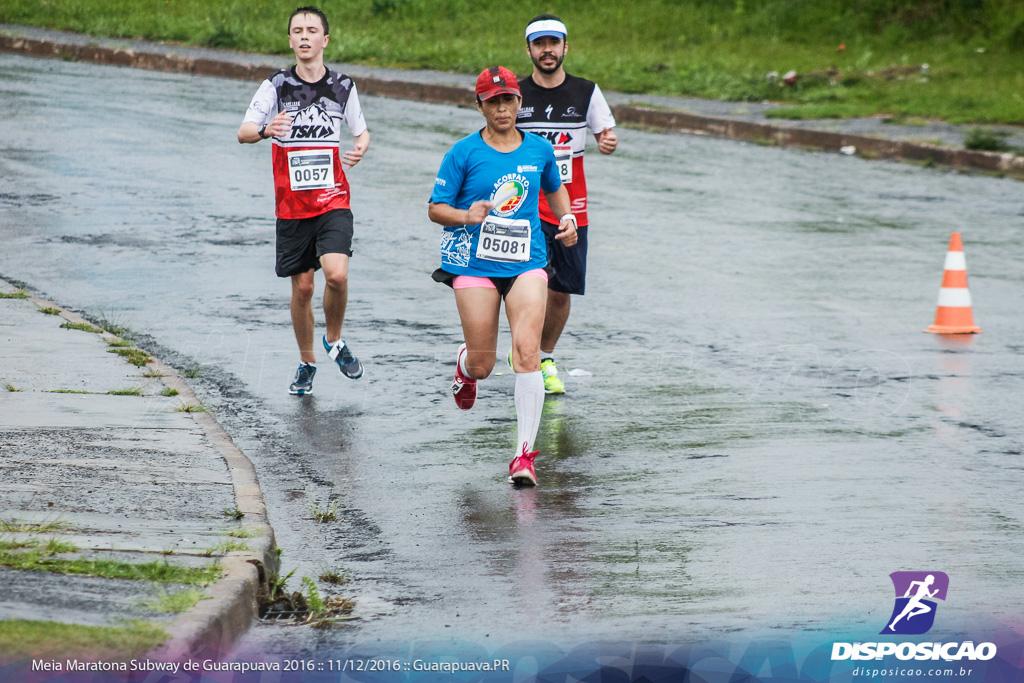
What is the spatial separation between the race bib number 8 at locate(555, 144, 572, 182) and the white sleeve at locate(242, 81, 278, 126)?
1.54 metres

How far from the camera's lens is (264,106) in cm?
782

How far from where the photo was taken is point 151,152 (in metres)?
16.1

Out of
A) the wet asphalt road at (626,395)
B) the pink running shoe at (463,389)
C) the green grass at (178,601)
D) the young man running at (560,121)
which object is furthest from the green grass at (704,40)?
the green grass at (178,601)

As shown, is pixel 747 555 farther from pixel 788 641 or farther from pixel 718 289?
pixel 718 289

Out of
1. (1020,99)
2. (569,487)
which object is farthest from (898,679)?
(1020,99)

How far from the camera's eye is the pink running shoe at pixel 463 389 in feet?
23.5

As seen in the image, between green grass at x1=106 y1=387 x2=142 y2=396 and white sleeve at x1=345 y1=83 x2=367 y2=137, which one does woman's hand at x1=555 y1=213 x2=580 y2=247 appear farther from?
green grass at x1=106 y1=387 x2=142 y2=396

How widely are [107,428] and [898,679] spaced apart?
12.6ft

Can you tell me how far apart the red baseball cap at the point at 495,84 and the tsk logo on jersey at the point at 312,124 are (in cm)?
159

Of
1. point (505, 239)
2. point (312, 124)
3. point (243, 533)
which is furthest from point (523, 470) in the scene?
point (312, 124)

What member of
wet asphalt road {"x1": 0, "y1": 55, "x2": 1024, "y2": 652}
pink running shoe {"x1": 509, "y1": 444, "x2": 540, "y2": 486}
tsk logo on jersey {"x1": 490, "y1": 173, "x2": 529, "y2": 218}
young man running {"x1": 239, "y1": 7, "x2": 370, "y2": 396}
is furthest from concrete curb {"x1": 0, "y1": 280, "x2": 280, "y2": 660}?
young man running {"x1": 239, "y1": 7, "x2": 370, "y2": 396}

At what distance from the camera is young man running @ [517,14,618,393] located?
7.95 m

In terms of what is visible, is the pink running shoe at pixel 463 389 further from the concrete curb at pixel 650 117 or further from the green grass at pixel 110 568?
the concrete curb at pixel 650 117

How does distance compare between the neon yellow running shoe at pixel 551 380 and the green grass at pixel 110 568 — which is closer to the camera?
the green grass at pixel 110 568
